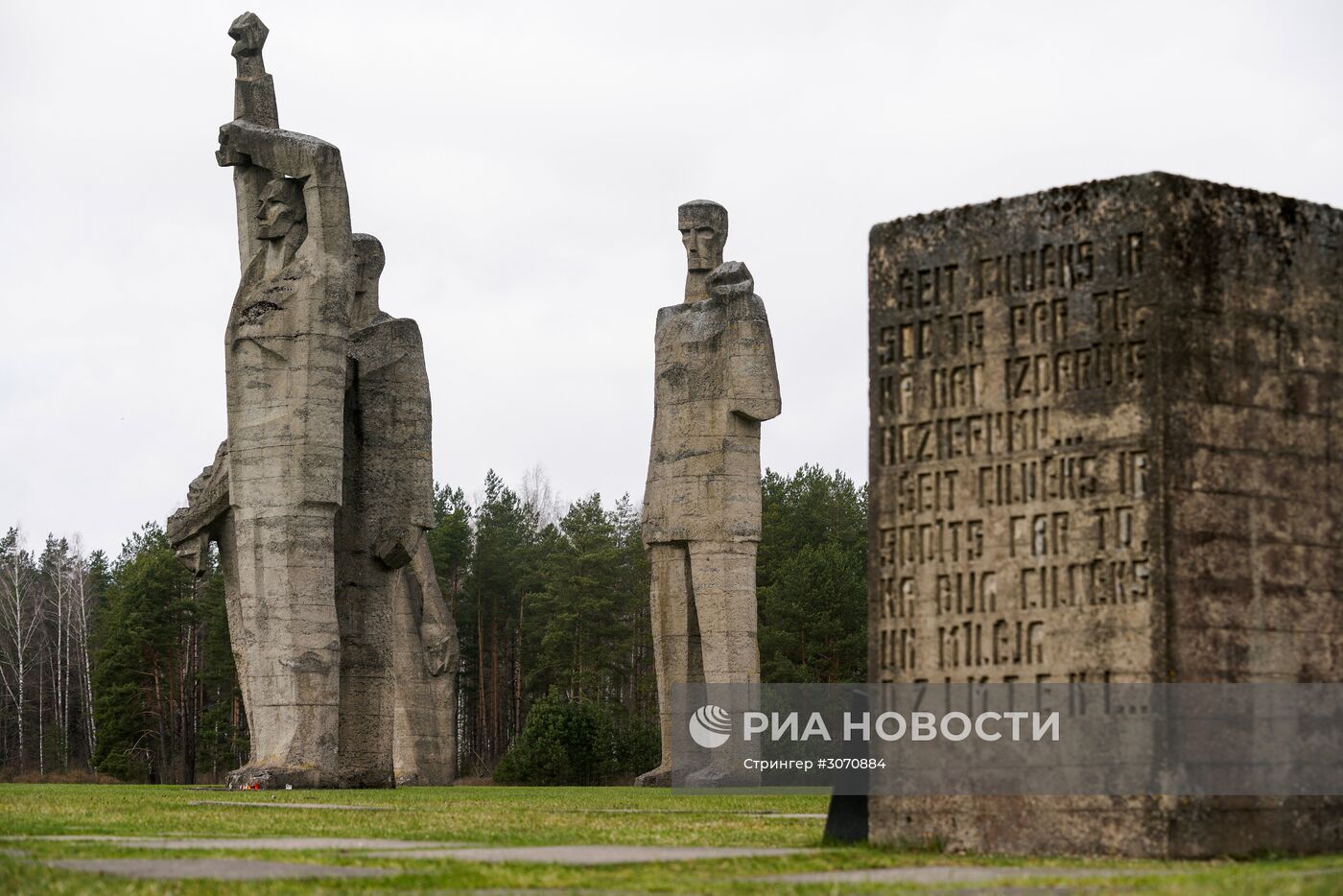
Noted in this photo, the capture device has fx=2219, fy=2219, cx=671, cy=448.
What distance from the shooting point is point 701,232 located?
24672 mm

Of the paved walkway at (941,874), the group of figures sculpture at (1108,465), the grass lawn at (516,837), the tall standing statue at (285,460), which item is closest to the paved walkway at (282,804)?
the grass lawn at (516,837)

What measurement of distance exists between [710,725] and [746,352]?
4.08 metres

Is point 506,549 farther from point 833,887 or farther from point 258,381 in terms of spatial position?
point 833,887

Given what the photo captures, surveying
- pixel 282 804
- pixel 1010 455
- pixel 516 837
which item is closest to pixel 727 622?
pixel 282 804

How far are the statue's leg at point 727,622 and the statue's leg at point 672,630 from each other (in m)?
0.18

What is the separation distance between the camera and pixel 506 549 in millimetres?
61000

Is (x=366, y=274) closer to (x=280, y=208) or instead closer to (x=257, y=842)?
(x=280, y=208)

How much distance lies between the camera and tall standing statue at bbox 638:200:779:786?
2411 centimetres

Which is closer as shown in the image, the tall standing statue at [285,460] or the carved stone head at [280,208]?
the tall standing statue at [285,460]

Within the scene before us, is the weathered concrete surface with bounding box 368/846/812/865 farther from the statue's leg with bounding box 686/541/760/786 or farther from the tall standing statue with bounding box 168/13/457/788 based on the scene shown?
the statue's leg with bounding box 686/541/760/786

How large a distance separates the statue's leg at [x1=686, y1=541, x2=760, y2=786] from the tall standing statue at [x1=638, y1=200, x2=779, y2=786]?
0.03ft

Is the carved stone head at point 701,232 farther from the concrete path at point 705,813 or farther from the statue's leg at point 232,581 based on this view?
the concrete path at point 705,813

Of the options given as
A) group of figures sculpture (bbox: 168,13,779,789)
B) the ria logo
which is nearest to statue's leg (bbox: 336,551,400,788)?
group of figures sculpture (bbox: 168,13,779,789)

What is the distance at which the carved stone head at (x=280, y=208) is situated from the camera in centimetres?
2175
